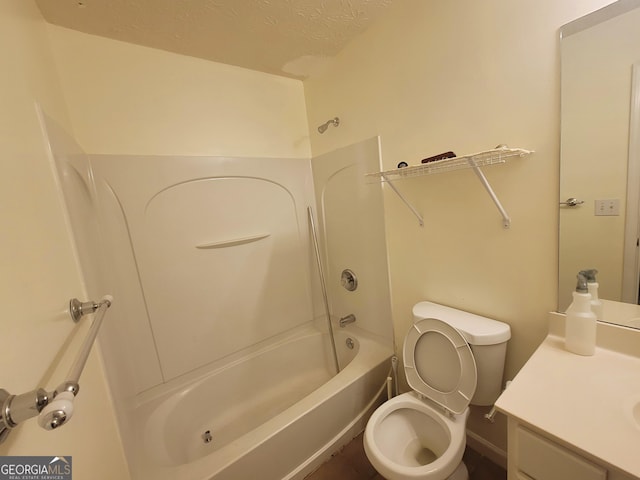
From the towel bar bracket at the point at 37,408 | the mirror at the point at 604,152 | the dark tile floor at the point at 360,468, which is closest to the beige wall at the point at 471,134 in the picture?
the mirror at the point at 604,152

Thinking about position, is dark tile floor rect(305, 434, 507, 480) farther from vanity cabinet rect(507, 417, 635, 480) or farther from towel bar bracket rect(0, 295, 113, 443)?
towel bar bracket rect(0, 295, 113, 443)

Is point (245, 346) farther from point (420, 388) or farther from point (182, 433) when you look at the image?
point (420, 388)

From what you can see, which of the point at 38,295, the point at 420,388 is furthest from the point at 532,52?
the point at 38,295

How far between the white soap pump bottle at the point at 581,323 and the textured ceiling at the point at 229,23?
162 cm

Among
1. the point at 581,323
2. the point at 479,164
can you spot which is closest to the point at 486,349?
the point at 581,323

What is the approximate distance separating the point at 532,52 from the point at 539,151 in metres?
0.38

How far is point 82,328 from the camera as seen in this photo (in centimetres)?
89

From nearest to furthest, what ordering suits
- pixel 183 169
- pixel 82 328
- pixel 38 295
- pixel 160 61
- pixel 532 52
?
1. pixel 38 295
2. pixel 82 328
3. pixel 532 52
4. pixel 160 61
5. pixel 183 169

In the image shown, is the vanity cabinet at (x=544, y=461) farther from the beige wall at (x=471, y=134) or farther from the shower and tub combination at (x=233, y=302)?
the shower and tub combination at (x=233, y=302)

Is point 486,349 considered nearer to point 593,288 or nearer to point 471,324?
point 471,324

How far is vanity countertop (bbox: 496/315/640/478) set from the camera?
2.10 ft

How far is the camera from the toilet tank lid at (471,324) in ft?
3.82

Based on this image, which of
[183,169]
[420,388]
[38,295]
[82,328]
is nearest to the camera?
[38,295]

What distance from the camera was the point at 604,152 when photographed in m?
0.92
